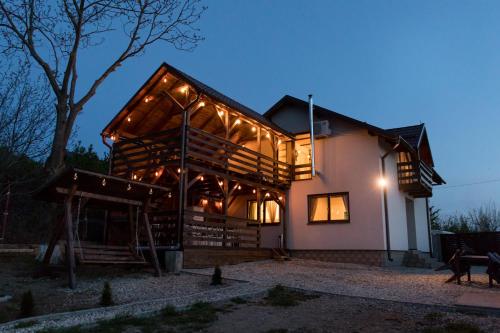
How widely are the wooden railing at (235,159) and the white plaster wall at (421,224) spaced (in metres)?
6.86

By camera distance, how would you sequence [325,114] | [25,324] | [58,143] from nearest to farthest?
[25,324]
[58,143]
[325,114]

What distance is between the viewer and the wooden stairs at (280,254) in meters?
15.7

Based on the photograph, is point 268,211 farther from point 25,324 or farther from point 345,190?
point 25,324

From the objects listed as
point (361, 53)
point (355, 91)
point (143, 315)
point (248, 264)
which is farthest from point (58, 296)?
point (355, 91)

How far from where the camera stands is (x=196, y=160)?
45.2ft

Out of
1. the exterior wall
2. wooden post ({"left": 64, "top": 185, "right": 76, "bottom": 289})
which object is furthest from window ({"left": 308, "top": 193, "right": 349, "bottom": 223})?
wooden post ({"left": 64, "top": 185, "right": 76, "bottom": 289})

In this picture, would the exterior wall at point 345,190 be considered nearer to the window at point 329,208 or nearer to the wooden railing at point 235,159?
the window at point 329,208

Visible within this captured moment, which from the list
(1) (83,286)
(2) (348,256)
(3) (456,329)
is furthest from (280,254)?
(3) (456,329)

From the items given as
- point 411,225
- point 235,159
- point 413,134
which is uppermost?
point 413,134

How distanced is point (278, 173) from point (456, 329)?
468 inches

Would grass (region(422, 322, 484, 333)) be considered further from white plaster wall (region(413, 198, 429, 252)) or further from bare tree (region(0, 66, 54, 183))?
white plaster wall (region(413, 198, 429, 252))

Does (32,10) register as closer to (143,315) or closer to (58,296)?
(58,296)

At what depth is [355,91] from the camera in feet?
485

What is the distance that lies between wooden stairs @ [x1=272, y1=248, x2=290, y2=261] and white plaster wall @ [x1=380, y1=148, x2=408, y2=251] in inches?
151
